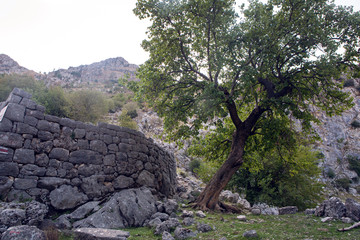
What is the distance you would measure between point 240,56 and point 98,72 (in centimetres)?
8717

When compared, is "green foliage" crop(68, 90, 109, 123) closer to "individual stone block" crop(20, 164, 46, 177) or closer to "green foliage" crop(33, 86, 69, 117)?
"green foliage" crop(33, 86, 69, 117)

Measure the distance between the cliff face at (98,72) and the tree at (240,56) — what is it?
6717 cm

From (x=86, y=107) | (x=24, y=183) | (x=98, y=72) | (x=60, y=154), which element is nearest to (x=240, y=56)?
(x=60, y=154)

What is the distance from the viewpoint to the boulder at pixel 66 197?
610 cm

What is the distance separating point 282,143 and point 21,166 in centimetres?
931

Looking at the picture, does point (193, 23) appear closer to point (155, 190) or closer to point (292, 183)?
point (155, 190)

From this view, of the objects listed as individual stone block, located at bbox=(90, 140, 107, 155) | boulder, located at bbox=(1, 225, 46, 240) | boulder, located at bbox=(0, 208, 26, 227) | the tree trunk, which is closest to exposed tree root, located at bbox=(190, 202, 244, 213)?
the tree trunk

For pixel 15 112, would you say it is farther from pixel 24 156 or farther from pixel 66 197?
pixel 66 197

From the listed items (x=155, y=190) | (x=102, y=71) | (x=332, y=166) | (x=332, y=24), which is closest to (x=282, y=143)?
(x=332, y=24)

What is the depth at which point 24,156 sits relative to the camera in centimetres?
592

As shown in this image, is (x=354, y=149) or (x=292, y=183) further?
(x=354, y=149)

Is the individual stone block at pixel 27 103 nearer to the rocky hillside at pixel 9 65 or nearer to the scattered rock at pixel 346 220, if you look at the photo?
the scattered rock at pixel 346 220

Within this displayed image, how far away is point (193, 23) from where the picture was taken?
9.20 meters

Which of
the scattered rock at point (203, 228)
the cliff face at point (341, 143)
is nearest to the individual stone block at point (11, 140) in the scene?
the scattered rock at point (203, 228)
